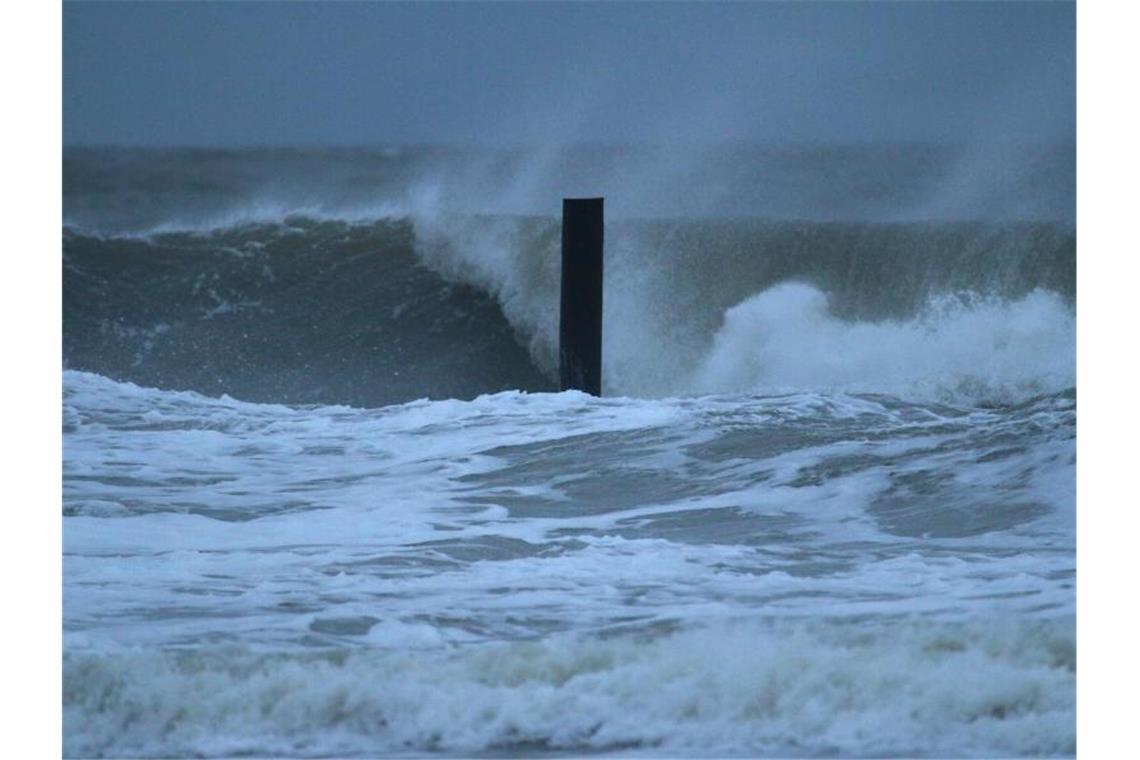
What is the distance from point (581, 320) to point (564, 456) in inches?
31.0

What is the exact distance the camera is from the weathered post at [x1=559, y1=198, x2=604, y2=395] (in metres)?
5.25

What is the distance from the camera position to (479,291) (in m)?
6.18

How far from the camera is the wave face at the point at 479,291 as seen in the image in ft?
16.6

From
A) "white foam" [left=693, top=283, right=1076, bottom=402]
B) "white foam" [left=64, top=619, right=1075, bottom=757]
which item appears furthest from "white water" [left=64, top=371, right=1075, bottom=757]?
"white foam" [left=693, top=283, right=1076, bottom=402]

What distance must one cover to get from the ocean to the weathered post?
0.15 metres

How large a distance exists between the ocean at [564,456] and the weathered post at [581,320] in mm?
148

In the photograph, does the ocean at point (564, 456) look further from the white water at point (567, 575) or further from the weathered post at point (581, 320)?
the weathered post at point (581, 320)

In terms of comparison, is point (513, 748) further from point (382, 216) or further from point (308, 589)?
point (382, 216)

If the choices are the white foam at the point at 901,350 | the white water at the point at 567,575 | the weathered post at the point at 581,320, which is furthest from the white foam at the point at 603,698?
the weathered post at the point at 581,320

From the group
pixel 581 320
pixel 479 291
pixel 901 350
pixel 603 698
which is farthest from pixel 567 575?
pixel 479 291

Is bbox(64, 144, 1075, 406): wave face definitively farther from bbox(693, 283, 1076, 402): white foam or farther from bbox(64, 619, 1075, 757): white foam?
bbox(64, 619, 1075, 757): white foam
